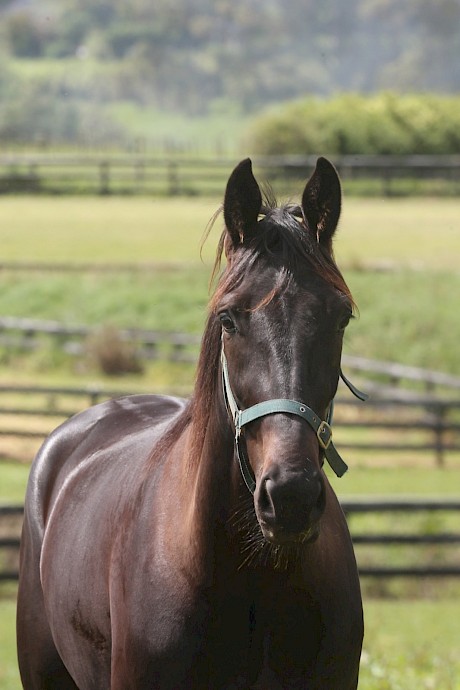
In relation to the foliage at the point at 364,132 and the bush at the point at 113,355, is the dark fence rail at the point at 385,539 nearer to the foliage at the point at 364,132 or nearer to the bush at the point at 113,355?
the bush at the point at 113,355

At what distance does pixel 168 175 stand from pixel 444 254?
11642 mm

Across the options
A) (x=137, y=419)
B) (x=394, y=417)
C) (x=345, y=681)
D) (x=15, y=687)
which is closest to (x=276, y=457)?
(x=345, y=681)

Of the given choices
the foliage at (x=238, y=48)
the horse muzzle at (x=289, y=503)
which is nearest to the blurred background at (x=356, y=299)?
the horse muzzle at (x=289, y=503)

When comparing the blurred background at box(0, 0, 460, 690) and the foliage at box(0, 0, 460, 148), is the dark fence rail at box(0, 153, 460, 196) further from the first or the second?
the foliage at box(0, 0, 460, 148)

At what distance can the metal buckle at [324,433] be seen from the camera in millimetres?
3117

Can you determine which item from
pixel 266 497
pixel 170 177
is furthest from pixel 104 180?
pixel 266 497

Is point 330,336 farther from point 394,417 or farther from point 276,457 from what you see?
point 394,417

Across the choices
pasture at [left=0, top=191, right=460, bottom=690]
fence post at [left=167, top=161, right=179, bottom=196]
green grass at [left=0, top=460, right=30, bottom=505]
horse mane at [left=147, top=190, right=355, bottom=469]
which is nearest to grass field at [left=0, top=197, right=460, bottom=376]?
pasture at [left=0, top=191, right=460, bottom=690]

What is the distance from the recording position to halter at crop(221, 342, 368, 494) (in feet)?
10.0

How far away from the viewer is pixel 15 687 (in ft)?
25.7

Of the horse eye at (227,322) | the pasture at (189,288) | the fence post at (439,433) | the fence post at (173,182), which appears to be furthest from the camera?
the fence post at (173,182)

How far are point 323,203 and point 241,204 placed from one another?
23 centimetres

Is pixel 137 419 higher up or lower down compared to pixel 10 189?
higher up

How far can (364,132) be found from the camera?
48.5 m
